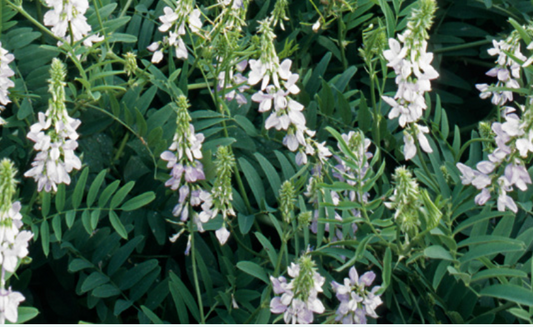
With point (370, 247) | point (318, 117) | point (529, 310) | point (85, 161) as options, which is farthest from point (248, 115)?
point (529, 310)

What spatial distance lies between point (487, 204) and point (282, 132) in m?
0.46

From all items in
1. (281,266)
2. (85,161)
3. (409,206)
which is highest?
(409,206)

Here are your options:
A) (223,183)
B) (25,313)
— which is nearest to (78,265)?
(25,313)

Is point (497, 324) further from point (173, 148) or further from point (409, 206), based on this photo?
point (173, 148)

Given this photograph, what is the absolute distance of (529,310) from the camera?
1221mm

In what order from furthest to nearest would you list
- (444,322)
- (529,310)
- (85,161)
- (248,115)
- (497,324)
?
1. (248,115)
2. (85,161)
3. (444,322)
4. (497,324)
5. (529,310)

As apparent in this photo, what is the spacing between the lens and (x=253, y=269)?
1318 mm

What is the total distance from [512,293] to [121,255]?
766 millimetres

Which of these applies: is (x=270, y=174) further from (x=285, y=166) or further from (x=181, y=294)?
(x=181, y=294)

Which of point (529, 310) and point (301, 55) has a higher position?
point (301, 55)

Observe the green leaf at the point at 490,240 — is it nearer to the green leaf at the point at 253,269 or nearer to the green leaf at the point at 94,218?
the green leaf at the point at 253,269

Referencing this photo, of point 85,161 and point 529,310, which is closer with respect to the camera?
point 529,310

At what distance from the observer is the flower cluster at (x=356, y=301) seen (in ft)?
4.09

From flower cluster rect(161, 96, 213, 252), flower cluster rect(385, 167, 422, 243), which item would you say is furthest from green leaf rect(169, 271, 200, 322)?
flower cluster rect(385, 167, 422, 243)
